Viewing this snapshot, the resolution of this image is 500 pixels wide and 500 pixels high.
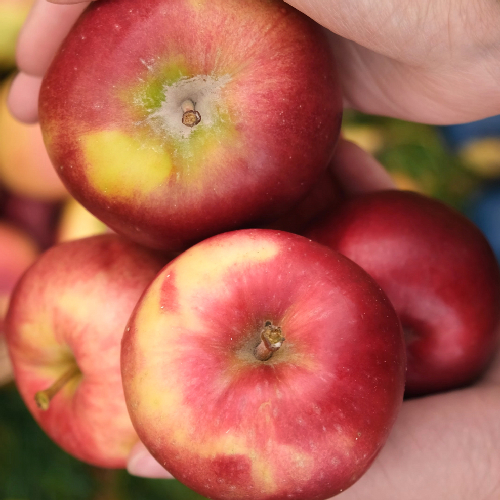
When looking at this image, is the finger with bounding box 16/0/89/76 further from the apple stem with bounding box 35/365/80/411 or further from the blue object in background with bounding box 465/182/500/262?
the blue object in background with bounding box 465/182/500/262

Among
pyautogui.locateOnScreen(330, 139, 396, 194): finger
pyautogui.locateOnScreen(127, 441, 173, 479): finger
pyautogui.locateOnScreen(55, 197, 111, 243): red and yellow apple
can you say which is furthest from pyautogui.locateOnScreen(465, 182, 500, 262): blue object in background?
pyautogui.locateOnScreen(127, 441, 173, 479): finger

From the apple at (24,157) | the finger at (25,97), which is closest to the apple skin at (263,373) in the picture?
the finger at (25,97)

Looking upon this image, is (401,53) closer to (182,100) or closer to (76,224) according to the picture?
(182,100)

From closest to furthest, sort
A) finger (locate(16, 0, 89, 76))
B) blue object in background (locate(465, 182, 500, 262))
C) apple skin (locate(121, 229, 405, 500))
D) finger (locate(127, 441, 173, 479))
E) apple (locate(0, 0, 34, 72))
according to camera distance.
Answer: apple skin (locate(121, 229, 405, 500)) → finger (locate(127, 441, 173, 479)) → finger (locate(16, 0, 89, 76)) → apple (locate(0, 0, 34, 72)) → blue object in background (locate(465, 182, 500, 262))

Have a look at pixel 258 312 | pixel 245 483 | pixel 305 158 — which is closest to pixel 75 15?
pixel 305 158

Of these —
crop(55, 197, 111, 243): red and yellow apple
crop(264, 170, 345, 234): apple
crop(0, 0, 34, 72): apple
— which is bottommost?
crop(55, 197, 111, 243): red and yellow apple
